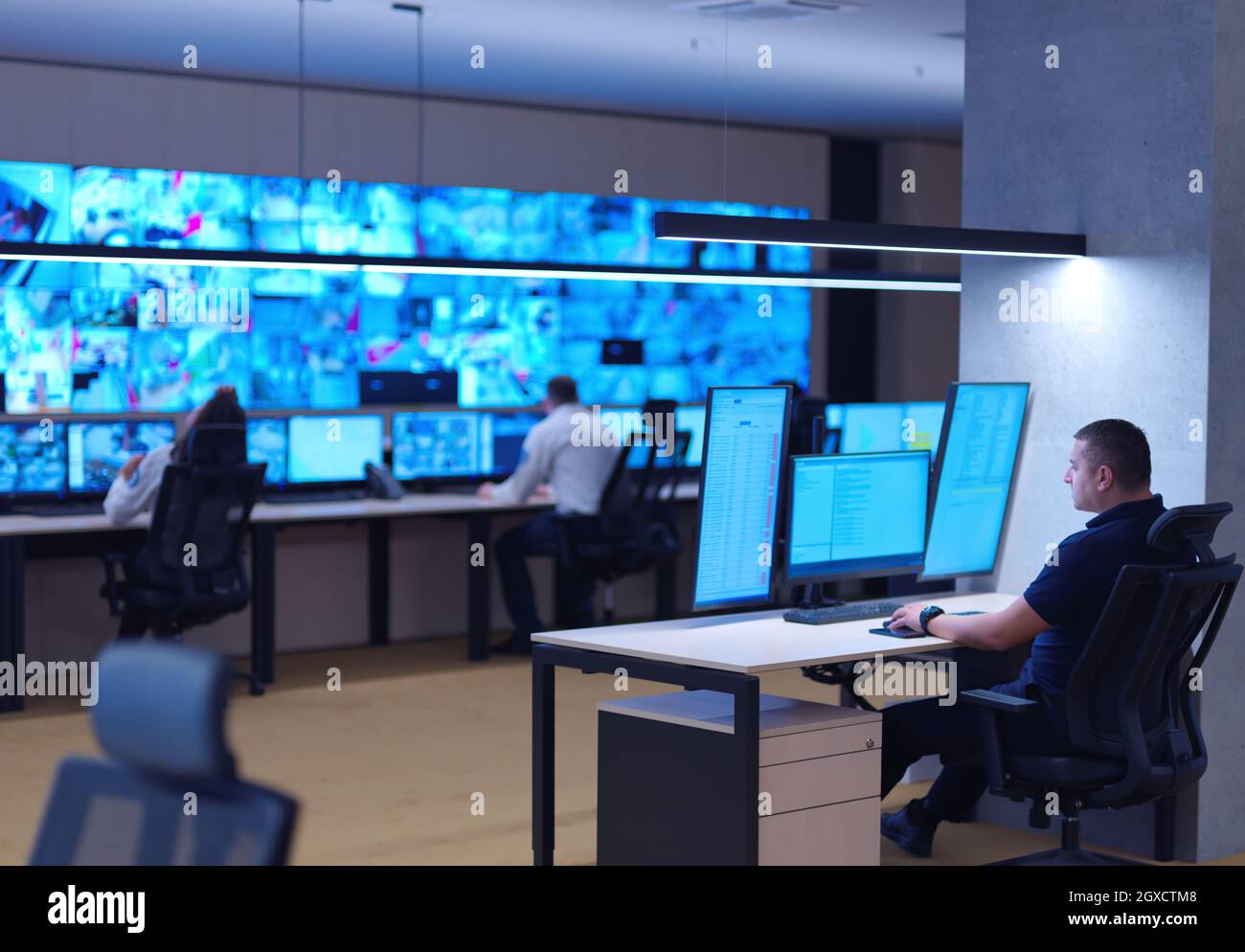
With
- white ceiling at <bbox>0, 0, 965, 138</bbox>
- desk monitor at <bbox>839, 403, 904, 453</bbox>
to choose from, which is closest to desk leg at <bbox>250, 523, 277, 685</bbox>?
white ceiling at <bbox>0, 0, 965, 138</bbox>

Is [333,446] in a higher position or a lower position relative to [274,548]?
higher

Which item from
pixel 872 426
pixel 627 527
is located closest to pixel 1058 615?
pixel 872 426

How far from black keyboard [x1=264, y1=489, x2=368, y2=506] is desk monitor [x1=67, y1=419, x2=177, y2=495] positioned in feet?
1.95

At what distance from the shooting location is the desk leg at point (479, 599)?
812 centimetres

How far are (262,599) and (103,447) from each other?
3.33 feet

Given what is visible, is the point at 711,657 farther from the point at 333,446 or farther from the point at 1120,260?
the point at 333,446

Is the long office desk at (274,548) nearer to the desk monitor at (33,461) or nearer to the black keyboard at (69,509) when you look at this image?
the black keyboard at (69,509)

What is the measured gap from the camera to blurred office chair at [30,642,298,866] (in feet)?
6.80

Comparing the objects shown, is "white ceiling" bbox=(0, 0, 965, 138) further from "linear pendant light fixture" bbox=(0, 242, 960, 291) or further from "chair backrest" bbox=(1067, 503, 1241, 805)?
"chair backrest" bbox=(1067, 503, 1241, 805)

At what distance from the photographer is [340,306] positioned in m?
8.59

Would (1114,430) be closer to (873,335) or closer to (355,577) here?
(355,577)

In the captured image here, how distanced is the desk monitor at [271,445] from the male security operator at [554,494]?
102cm
